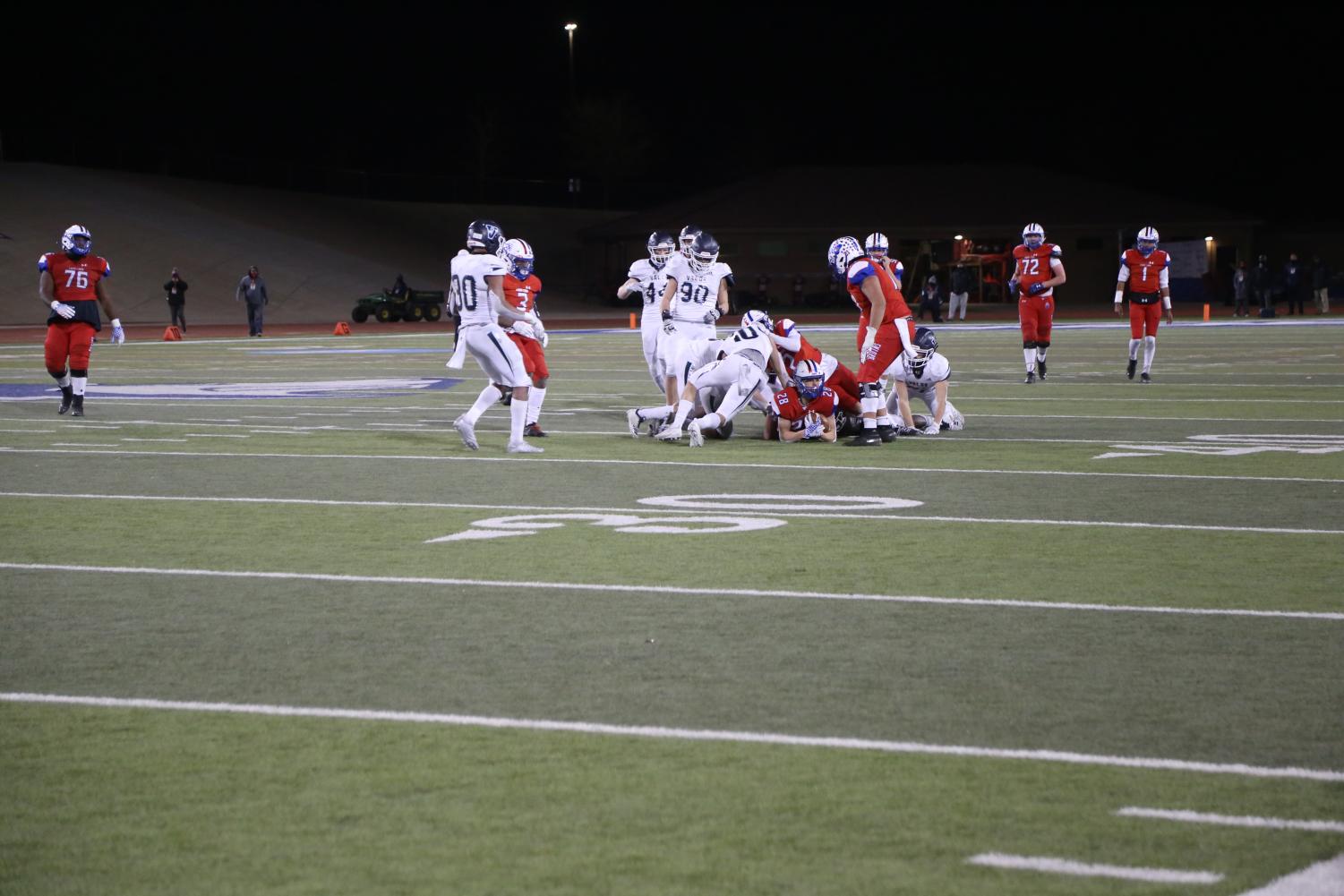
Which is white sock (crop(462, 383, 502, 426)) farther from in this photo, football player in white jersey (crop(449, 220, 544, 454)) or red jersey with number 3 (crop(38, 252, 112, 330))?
red jersey with number 3 (crop(38, 252, 112, 330))

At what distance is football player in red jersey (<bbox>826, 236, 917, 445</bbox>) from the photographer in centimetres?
1397

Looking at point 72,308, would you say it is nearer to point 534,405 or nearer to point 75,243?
point 75,243

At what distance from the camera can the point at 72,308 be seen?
17188 millimetres

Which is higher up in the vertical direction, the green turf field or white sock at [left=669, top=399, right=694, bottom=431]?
white sock at [left=669, top=399, right=694, bottom=431]

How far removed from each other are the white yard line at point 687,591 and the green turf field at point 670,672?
0.10ft

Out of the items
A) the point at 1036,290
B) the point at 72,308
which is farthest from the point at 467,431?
the point at 1036,290

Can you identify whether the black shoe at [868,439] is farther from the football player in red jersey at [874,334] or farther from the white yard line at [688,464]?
the white yard line at [688,464]

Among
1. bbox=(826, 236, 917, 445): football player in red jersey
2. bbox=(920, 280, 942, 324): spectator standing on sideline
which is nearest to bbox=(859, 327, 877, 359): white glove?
bbox=(826, 236, 917, 445): football player in red jersey

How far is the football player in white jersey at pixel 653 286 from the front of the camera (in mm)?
16797

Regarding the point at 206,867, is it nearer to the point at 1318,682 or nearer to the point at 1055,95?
the point at 1318,682

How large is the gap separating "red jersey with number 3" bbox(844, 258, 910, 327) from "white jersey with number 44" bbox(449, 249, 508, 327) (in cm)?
272

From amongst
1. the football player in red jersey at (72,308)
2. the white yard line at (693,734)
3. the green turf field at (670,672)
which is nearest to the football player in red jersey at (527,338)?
the green turf field at (670,672)

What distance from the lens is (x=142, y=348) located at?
35.4 meters

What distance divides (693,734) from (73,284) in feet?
44.4
